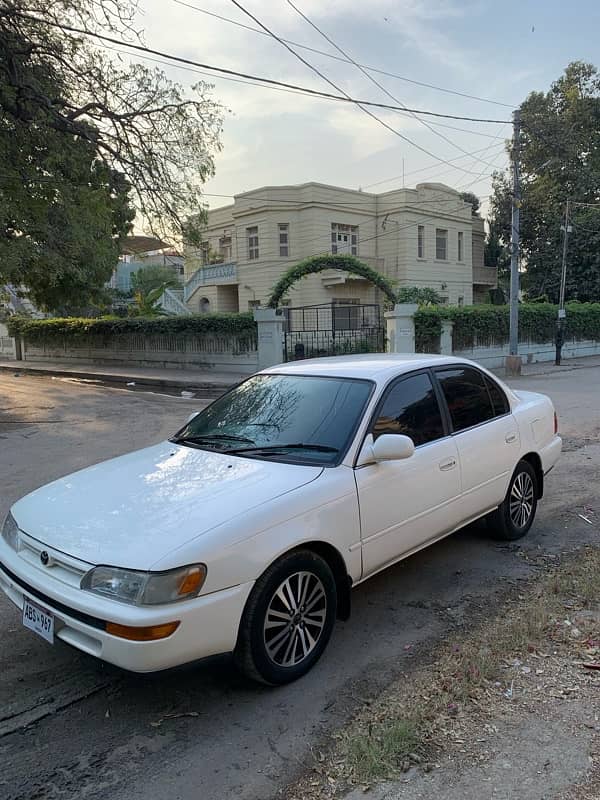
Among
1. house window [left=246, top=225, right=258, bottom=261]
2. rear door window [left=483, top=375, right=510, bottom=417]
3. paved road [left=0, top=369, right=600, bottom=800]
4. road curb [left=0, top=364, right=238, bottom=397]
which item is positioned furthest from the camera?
house window [left=246, top=225, right=258, bottom=261]

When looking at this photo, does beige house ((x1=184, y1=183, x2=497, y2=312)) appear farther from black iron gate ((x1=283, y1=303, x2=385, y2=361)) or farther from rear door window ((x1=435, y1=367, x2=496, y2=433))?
rear door window ((x1=435, y1=367, x2=496, y2=433))

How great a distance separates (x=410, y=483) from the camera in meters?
3.86

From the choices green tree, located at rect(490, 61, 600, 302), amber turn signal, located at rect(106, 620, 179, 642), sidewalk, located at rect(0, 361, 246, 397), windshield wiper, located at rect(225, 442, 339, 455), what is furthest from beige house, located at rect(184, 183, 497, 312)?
→ amber turn signal, located at rect(106, 620, 179, 642)

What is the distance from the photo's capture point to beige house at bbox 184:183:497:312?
29.3 metres

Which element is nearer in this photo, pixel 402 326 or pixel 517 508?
pixel 517 508

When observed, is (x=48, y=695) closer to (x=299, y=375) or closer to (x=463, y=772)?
(x=463, y=772)

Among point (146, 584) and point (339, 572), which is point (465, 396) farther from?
point (146, 584)

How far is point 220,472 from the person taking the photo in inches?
137

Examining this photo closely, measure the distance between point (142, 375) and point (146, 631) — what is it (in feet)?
60.4

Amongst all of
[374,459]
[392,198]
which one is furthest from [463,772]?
[392,198]

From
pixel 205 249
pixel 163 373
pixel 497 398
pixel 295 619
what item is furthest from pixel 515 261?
pixel 295 619

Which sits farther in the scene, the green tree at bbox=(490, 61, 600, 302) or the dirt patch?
the green tree at bbox=(490, 61, 600, 302)

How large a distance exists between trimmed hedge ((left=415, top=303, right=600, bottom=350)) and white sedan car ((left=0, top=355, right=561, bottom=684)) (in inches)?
611

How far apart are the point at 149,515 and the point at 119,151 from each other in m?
16.3
